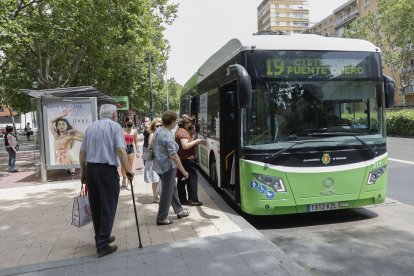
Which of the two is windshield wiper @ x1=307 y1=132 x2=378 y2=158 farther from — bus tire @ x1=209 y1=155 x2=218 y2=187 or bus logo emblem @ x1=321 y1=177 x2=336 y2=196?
bus tire @ x1=209 y1=155 x2=218 y2=187

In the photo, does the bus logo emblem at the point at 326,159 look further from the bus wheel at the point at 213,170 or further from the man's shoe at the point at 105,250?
the man's shoe at the point at 105,250

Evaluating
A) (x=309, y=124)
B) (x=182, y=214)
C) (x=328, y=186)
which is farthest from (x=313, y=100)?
(x=182, y=214)

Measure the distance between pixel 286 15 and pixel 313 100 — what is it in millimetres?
109389

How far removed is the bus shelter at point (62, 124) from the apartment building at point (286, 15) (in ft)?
334

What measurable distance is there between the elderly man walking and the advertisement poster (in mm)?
6799

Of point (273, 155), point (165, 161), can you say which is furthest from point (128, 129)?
point (273, 155)

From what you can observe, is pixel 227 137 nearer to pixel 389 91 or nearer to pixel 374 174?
pixel 374 174

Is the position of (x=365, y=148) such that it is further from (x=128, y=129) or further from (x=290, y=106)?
(x=128, y=129)

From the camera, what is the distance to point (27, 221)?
693 cm

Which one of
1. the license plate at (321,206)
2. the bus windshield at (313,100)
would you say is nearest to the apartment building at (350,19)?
the bus windshield at (313,100)

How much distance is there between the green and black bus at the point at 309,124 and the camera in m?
5.82

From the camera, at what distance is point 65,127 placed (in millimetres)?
11281

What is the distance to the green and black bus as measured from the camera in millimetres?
5816

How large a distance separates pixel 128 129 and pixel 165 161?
407 centimetres
